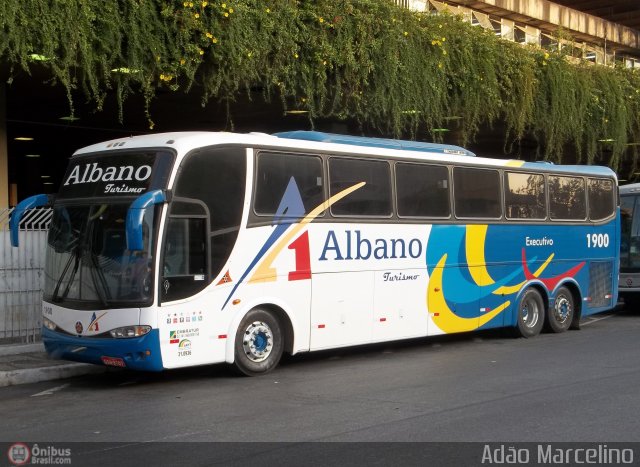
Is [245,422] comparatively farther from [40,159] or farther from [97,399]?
[40,159]

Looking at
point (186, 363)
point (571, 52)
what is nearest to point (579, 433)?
point (186, 363)

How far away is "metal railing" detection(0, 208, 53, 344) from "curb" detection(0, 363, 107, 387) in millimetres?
2121

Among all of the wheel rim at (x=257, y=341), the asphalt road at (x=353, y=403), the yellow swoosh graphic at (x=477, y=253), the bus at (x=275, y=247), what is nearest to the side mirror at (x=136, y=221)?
the bus at (x=275, y=247)

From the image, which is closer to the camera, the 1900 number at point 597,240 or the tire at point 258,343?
the tire at point 258,343

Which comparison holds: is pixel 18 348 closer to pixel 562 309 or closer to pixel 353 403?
pixel 353 403

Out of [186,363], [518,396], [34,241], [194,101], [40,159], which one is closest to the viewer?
[518,396]

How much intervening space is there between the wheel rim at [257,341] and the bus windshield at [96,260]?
1.76m

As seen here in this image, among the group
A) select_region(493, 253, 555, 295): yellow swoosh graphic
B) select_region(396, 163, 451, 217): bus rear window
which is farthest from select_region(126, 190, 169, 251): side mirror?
select_region(493, 253, 555, 295): yellow swoosh graphic

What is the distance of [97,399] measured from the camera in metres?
10.8

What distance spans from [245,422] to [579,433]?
3.25 meters

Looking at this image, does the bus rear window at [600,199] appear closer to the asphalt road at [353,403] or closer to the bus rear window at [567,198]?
the bus rear window at [567,198]

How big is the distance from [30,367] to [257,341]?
3.25 metres

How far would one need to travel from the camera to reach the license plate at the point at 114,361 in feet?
36.1

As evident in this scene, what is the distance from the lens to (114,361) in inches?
436
